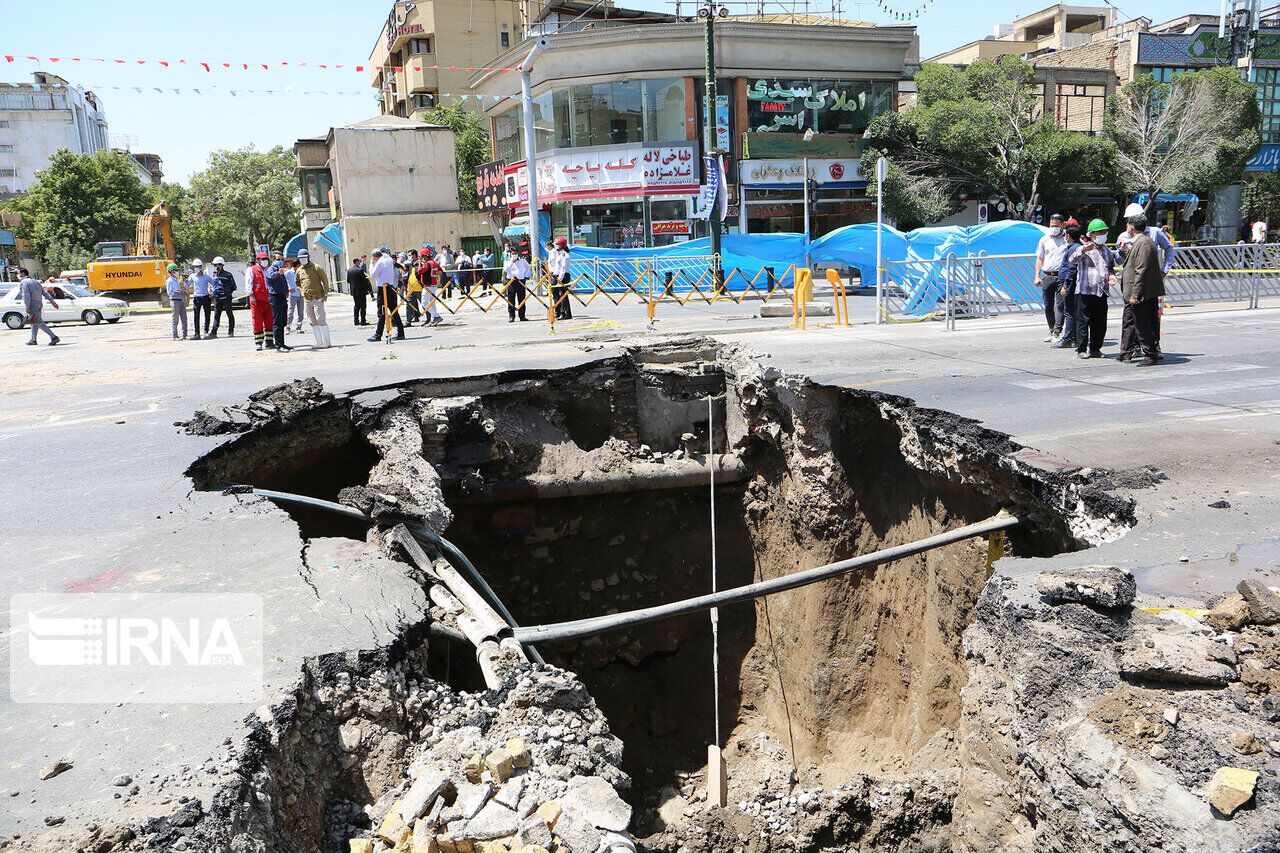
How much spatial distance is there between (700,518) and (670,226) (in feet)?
77.3

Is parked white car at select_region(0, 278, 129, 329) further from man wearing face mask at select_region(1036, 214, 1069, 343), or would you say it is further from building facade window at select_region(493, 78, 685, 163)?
man wearing face mask at select_region(1036, 214, 1069, 343)

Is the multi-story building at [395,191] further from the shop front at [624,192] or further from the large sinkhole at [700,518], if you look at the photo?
the large sinkhole at [700,518]

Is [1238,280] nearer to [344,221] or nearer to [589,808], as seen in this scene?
[589,808]

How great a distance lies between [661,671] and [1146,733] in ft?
21.4

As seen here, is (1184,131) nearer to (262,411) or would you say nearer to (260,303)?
(260,303)

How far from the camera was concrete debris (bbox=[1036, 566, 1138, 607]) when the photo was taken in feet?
11.9

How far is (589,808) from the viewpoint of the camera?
3.07 metres

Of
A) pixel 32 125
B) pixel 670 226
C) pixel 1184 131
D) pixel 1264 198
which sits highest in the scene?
pixel 32 125

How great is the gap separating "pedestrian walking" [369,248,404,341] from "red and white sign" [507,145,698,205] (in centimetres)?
1430

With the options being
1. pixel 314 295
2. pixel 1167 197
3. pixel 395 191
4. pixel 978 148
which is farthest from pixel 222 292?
pixel 1167 197

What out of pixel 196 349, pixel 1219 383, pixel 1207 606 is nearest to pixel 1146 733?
pixel 1207 606

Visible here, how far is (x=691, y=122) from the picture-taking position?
104 feet

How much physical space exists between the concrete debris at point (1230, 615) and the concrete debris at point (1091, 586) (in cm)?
29

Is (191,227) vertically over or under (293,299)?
over
